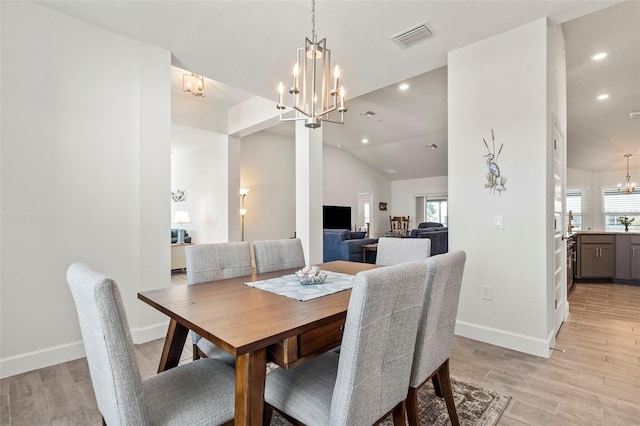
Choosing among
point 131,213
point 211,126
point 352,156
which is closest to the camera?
point 131,213

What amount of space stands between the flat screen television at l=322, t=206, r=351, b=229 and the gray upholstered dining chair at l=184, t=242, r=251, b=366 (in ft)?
19.9

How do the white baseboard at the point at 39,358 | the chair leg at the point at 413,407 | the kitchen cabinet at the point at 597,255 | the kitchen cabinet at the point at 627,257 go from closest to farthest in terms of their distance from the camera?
the chair leg at the point at 413,407, the white baseboard at the point at 39,358, the kitchen cabinet at the point at 627,257, the kitchen cabinet at the point at 597,255

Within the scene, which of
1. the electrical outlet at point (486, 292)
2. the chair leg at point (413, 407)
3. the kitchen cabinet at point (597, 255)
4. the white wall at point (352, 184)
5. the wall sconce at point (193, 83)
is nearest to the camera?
the chair leg at point (413, 407)

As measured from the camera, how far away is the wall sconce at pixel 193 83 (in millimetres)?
4500

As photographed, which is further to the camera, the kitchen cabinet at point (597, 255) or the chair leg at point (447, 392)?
the kitchen cabinet at point (597, 255)

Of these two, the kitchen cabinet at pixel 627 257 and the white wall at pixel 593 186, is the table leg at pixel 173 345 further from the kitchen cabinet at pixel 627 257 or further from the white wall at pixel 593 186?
the white wall at pixel 593 186

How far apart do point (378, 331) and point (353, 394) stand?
0.69 feet

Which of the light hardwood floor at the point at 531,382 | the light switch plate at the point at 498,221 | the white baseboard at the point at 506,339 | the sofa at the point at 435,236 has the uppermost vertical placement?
the light switch plate at the point at 498,221

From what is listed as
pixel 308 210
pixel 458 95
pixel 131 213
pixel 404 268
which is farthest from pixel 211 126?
pixel 404 268

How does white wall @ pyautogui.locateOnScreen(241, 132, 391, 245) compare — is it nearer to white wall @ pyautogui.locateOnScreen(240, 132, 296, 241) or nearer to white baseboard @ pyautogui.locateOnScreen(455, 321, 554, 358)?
white wall @ pyautogui.locateOnScreen(240, 132, 296, 241)

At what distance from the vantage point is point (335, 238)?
6.03m

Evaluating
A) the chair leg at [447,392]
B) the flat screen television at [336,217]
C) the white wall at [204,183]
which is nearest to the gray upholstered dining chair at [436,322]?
the chair leg at [447,392]

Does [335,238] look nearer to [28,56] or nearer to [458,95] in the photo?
[458,95]

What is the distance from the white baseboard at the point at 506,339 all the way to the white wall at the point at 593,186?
6582 millimetres
